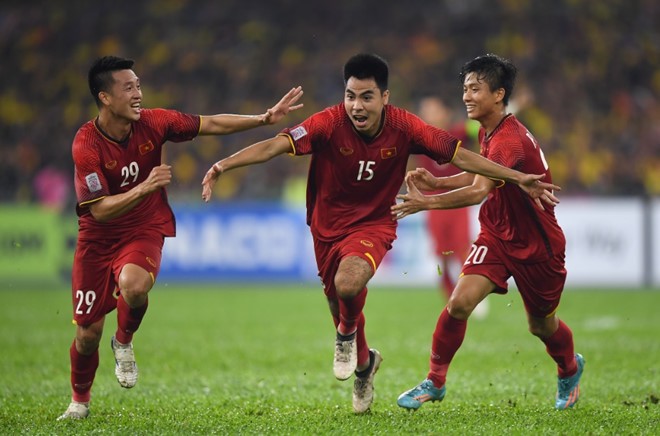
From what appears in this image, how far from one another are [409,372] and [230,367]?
187 centimetres

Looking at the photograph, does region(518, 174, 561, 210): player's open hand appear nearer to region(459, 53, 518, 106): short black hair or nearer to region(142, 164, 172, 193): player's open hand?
region(459, 53, 518, 106): short black hair

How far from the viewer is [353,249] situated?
7250mm

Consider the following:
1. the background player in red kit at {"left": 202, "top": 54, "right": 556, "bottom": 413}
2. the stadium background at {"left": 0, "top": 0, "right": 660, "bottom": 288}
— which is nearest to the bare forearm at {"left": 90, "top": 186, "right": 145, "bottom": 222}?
the background player in red kit at {"left": 202, "top": 54, "right": 556, "bottom": 413}

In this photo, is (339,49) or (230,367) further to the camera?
(339,49)

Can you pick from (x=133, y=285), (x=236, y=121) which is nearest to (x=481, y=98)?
(x=236, y=121)

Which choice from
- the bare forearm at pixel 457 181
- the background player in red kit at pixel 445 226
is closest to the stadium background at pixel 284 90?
the background player in red kit at pixel 445 226

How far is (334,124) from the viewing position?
734 centimetres

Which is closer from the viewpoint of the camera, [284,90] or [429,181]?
[429,181]

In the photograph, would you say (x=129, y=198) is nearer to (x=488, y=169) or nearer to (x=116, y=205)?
(x=116, y=205)

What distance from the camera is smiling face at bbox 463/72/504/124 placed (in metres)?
7.39

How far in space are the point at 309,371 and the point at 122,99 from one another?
13.1ft

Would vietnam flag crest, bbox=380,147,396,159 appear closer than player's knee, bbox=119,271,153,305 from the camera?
No

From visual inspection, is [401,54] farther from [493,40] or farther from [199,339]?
[199,339]

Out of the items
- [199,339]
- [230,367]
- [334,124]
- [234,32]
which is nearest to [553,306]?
[334,124]
